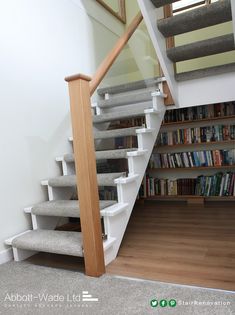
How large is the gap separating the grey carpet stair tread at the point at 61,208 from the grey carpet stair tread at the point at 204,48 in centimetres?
141

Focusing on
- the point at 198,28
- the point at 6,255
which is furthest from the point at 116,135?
the point at 6,255

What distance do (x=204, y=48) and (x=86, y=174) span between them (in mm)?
1467

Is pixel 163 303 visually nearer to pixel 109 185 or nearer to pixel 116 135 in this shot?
pixel 109 185

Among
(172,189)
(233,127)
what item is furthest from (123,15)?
(172,189)

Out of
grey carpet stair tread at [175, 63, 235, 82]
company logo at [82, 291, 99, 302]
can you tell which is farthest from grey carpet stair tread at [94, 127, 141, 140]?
company logo at [82, 291, 99, 302]

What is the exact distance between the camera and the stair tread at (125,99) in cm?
281

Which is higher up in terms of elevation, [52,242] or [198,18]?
[198,18]

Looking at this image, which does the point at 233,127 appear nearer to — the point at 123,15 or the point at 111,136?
the point at 111,136

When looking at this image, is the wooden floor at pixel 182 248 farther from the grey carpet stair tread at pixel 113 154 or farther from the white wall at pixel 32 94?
the white wall at pixel 32 94

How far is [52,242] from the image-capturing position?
6.09 ft

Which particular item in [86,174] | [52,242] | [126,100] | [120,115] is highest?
[126,100]

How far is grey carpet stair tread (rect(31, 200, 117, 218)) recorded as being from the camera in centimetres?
202

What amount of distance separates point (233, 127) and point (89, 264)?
2.90 m

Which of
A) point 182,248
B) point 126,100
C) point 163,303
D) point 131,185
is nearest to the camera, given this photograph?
point 163,303
